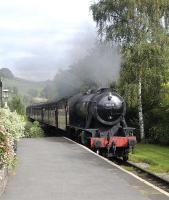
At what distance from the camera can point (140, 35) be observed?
107 ft

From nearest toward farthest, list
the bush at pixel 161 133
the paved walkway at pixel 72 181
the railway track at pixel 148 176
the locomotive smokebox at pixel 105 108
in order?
the paved walkway at pixel 72 181, the railway track at pixel 148 176, the locomotive smokebox at pixel 105 108, the bush at pixel 161 133

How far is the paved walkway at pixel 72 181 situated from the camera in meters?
10.7

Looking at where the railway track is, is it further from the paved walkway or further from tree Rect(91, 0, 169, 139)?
tree Rect(91, 0, 169, 139)

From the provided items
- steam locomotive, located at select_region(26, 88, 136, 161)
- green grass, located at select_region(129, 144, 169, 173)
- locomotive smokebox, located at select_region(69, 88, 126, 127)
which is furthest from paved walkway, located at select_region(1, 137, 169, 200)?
locomotive smokebox, located at select_region(69, 88, 126, 127)

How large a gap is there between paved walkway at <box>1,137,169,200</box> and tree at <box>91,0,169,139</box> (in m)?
14.7

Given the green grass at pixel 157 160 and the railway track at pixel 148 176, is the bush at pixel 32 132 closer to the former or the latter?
the green grass at pixel 157 160

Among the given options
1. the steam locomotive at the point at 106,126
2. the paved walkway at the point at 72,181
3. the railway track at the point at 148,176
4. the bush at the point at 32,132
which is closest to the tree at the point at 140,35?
the bush at the point at 32,132

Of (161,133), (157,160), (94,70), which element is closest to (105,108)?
(157,160)

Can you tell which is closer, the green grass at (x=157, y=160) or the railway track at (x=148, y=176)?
the railway track at (x=148, y=176)

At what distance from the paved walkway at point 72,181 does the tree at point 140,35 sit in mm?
14701

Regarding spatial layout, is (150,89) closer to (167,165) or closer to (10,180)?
(167,165)

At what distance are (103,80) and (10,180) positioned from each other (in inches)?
954

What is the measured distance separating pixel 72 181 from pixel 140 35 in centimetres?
2132

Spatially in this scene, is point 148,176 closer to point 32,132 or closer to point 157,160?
point 157,160
